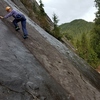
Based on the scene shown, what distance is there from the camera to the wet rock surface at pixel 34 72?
29.9ft

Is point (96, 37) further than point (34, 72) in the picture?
Yes

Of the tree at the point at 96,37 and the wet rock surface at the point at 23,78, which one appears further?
the tree at the point at 96,37

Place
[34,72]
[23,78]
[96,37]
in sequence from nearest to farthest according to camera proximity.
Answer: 1. [23,78]
2. [34,72]
3. [96,37]

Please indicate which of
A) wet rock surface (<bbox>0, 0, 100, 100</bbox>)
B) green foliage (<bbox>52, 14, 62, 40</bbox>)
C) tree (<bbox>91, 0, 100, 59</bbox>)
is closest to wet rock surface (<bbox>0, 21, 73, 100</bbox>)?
wet rock surface (<bbox>0, 0, 100, 100</bbox>)

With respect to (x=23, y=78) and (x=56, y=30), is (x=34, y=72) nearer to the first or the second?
(x=23, y=78)

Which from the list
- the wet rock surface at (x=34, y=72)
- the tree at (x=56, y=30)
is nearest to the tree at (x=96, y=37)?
the tree at (x=56, y=30)

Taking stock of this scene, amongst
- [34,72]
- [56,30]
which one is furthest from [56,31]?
[34,72]

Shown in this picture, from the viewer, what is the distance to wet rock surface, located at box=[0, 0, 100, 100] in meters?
9.12

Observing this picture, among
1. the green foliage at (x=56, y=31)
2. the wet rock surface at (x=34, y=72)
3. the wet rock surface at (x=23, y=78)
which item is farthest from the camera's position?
the green foliage at (x=56, y=31)

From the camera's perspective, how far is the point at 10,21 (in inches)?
558

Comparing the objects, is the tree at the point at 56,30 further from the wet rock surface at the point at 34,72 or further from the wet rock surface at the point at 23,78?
the wet rock surface at the point at 23,78

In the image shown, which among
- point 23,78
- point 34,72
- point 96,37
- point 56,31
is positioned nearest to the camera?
point 23,78

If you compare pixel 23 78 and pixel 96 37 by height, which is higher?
pixel 23 78

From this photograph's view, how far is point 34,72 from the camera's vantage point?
403 inches
